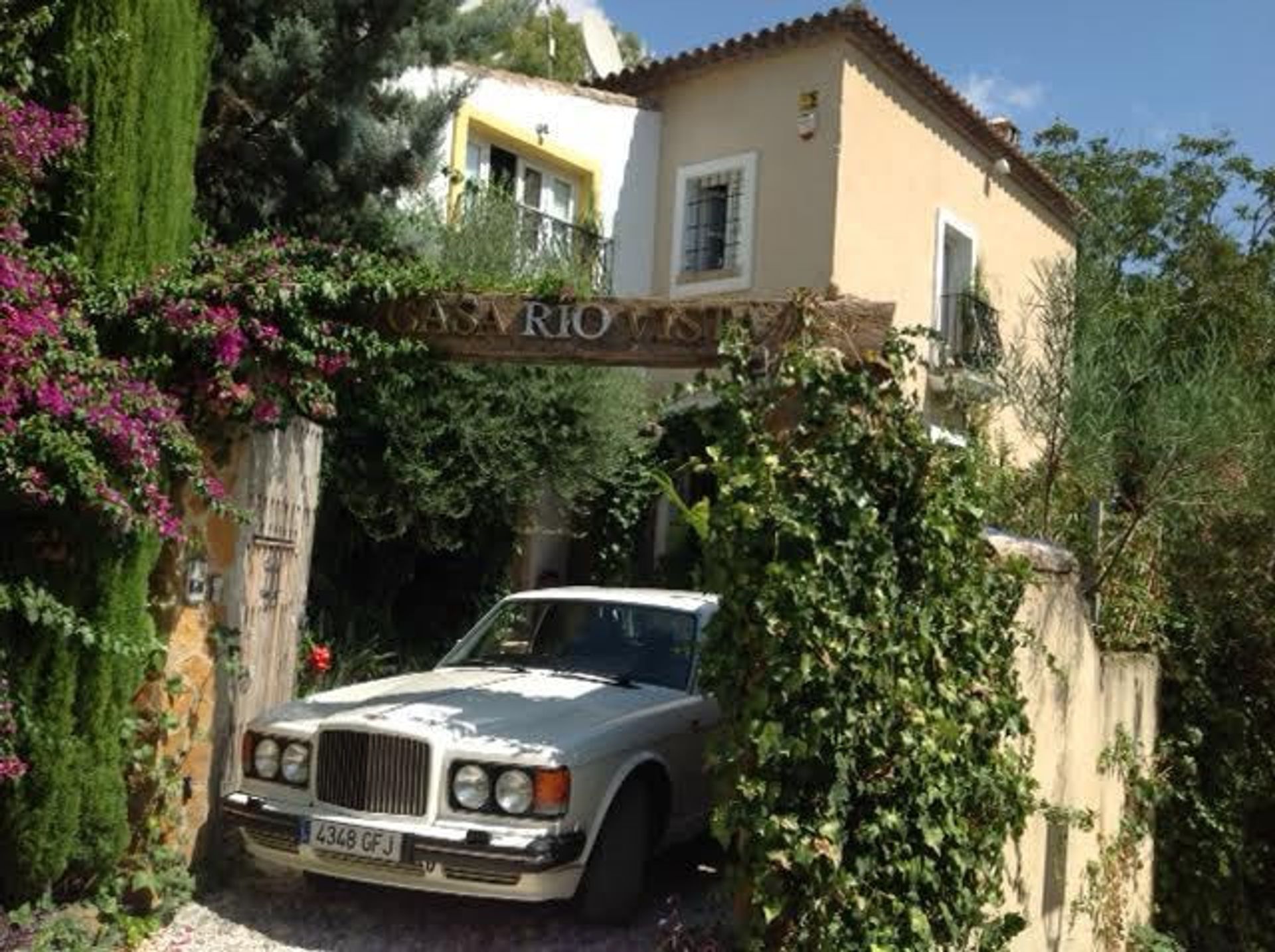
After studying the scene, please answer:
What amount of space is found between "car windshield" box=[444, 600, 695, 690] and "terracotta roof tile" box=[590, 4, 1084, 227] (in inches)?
373

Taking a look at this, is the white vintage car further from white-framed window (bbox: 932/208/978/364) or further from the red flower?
white-framed window (bbox: 932/208/978/364)

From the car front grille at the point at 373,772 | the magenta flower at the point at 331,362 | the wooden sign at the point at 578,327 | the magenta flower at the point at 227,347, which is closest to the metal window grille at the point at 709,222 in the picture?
the wooden sign at the point at 578,327

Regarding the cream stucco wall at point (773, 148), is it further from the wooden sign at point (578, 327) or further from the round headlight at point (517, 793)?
the round headlight at point (517, 793)

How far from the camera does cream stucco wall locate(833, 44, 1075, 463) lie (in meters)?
14.3

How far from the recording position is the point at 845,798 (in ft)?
15.6

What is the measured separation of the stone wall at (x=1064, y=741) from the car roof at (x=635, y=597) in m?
1.78

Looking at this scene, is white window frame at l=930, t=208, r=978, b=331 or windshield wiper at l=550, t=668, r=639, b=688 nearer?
windshield wiper at l=550, t=668, r=639, b=688

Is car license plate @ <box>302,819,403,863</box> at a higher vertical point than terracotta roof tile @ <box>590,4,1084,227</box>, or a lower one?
lower

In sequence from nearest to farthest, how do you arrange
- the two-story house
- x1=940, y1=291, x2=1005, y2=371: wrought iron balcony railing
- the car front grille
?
the car front grille < x1=940, y1=291, x2=1005, y2=371: wrought iron balcony railing < the two-story house

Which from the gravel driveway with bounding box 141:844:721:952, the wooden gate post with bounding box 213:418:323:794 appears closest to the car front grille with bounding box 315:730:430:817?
the gravel driveway with bounding box 141:844:721:952

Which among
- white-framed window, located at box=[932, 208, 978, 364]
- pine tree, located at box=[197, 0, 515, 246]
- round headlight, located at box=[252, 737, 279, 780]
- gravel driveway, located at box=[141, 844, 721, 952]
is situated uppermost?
white-framed window, located at box=[932, 208, 978, 364]

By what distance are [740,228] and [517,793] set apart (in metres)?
11.0

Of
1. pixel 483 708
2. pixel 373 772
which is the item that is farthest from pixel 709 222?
pixel 373 772

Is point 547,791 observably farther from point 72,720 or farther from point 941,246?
point 941,246
